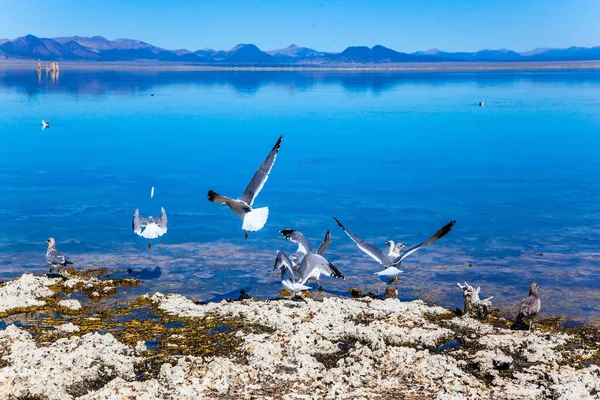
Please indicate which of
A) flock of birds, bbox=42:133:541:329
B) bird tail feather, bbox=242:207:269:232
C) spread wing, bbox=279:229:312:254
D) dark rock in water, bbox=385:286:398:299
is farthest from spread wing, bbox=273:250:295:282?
dark rock in water, bbox=385:286:398:299

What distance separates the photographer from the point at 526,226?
812 inches

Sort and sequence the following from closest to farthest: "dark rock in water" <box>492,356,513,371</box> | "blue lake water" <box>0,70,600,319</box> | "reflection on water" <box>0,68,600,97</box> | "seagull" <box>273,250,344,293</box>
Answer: "dark rock in water" <box>492,356,513,371</box>
"seagull" <box>273,250,344,293</box>
"blue lake water" <box>0,70,600,319</box>
"reflection on water" <box>0,68,600,97</box>

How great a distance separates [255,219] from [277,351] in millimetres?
3545

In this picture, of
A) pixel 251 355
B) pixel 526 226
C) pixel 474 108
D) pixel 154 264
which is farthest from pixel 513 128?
pixel 251 355

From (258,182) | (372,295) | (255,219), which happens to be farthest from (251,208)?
(372,295)

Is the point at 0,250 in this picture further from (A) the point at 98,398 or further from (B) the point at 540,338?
(B) the point at 540,338

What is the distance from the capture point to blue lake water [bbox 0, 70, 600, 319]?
16.3m

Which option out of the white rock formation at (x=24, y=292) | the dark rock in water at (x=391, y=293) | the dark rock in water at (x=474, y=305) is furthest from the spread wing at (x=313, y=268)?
the white rock formation at (x=24, y=292)

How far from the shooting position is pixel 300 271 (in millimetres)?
13352

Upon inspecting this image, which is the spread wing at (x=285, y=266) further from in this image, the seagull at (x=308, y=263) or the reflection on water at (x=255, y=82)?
the reflection on water at (x=255, y=82)

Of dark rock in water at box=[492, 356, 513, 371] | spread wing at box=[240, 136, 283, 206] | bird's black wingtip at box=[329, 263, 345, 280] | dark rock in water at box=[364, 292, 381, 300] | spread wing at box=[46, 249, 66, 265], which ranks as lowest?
dark rock in water at box=[364, 292, 381, 300]

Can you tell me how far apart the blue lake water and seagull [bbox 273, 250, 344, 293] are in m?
1.64

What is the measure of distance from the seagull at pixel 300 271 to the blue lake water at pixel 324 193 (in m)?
1.64

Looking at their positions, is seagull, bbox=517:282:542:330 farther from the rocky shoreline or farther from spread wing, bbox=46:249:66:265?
spread wing, bbox=46:249:66:265
